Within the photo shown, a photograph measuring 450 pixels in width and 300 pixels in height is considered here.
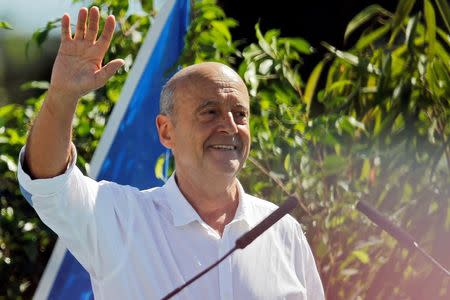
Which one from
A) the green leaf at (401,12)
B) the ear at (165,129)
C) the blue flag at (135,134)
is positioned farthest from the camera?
the green leaf at (401,12)

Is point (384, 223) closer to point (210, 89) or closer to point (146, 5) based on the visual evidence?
point (210, 89)

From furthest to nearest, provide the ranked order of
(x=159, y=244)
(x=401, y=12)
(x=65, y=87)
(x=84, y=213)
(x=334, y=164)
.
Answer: (x=401, y=12), (x=334, y=164), (x=159, y=244), (x=84, y=213), (x=65, y=87)

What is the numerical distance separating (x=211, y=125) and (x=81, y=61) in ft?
1.49

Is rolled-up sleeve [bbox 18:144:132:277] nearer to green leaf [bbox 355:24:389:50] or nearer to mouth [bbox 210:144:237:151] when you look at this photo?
mouth [bbox 210:144:237:151]

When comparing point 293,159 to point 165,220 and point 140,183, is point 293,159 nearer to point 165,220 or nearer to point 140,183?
point 140,183

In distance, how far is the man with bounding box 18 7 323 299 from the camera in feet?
8.49

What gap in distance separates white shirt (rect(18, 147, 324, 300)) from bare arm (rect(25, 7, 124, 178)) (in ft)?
0.15

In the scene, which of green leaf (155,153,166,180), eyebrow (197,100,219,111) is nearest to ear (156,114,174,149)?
eyebrow (197,100,219,111)

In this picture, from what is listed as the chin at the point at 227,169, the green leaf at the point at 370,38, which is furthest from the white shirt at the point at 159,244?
the green leaf at the point at 370,38

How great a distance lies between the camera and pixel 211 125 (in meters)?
2.93

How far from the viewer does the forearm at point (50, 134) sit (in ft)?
8.43

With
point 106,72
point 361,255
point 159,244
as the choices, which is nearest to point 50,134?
point 106,72

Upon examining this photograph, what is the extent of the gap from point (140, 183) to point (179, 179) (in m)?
0.66

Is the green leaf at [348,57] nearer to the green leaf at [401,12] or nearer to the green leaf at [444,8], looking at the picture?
the green leaf at [401,12]
